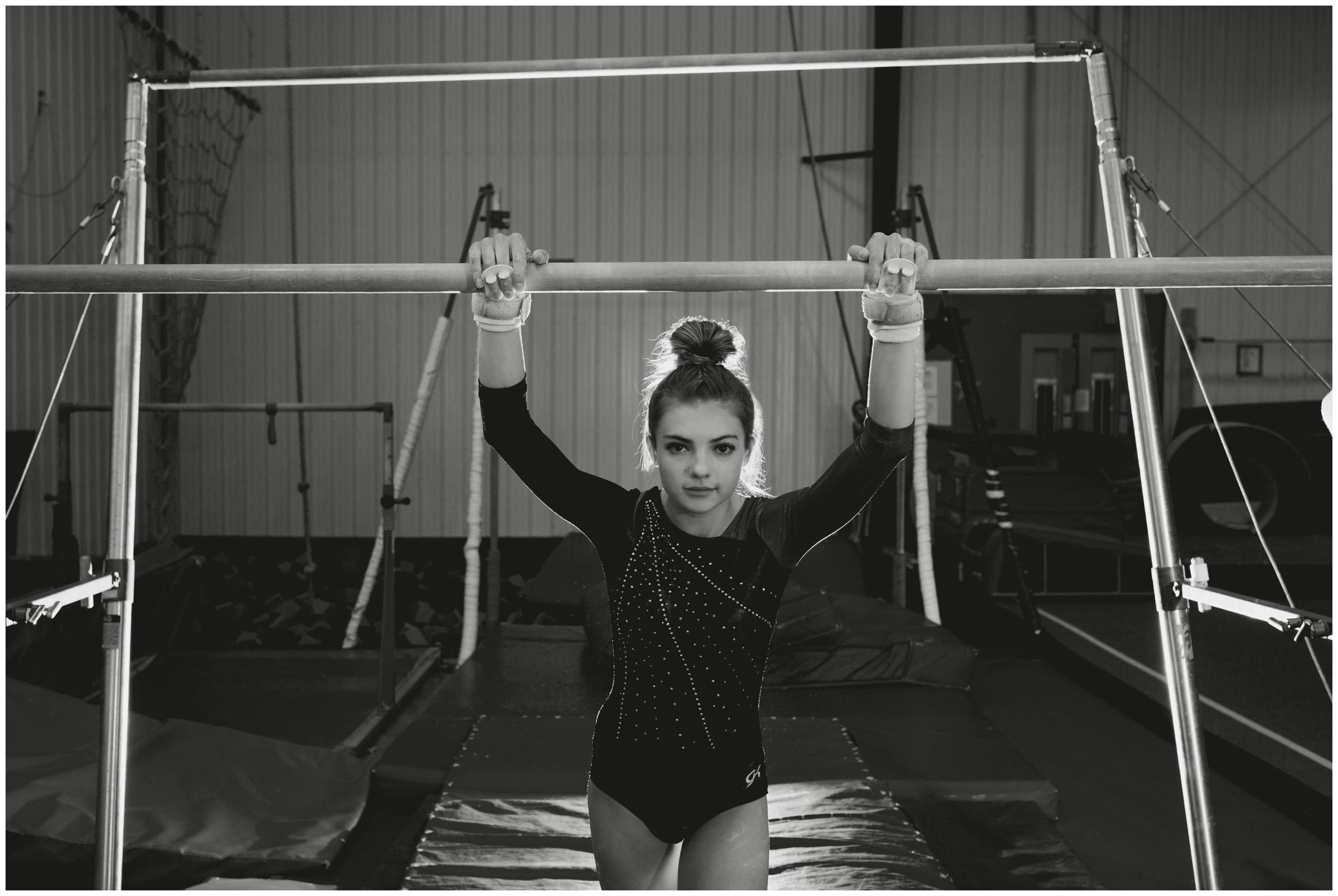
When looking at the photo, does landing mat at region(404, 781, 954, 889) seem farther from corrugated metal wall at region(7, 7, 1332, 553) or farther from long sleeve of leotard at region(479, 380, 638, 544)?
corrugated metal wall at region(7, 7, 1332, 553)

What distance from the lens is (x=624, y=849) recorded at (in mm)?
1545

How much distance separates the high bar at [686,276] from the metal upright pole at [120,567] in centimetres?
44

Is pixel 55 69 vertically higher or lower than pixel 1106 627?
higher

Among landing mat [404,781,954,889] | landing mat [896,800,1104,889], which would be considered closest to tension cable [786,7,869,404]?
landing mat [896,800,1104,889]

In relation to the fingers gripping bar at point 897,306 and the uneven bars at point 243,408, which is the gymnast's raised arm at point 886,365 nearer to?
the fingers gripping bar at point 897,306

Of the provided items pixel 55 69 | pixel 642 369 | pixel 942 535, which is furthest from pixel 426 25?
pixel 942 535

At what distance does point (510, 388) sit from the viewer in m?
1.51

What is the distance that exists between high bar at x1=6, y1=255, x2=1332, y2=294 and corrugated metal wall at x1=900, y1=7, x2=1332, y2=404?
590 cm

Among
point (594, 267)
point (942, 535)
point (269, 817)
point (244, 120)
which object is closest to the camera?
point (594, 267)

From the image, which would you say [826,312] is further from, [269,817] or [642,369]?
[269,817]

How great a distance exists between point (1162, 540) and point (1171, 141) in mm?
6430

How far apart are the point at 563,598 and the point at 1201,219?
5589 mm

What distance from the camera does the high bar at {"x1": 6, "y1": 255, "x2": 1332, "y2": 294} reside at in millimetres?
1457

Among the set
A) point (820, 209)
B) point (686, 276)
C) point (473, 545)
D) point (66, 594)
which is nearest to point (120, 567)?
point (66, 594)
